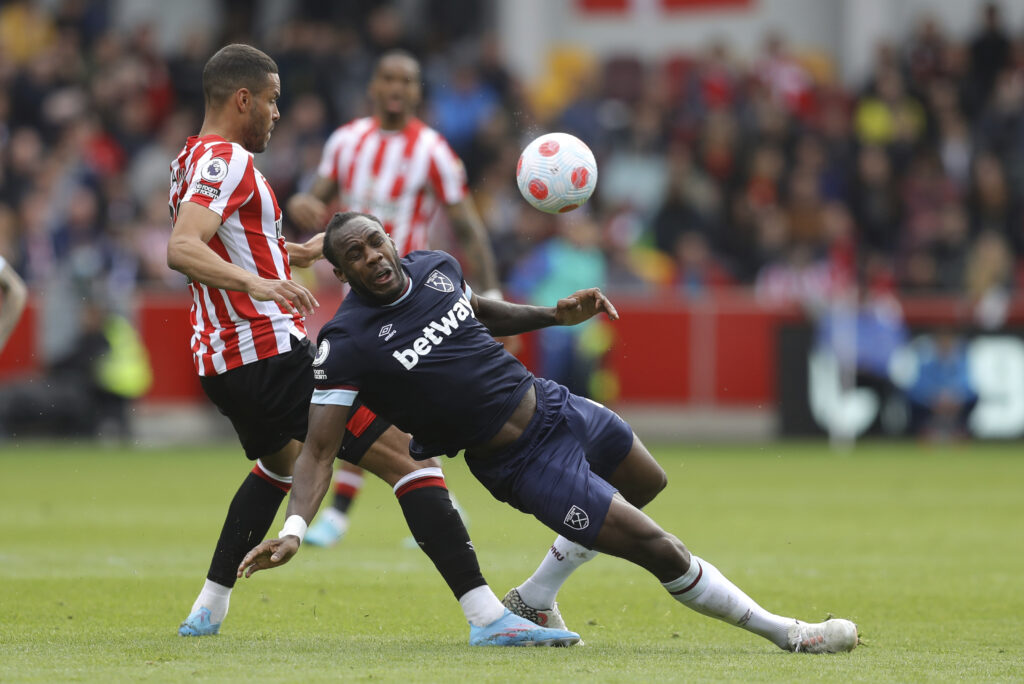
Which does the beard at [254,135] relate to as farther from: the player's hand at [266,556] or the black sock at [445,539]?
the player's hand at [266,556]

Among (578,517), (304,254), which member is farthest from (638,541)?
(304,254)

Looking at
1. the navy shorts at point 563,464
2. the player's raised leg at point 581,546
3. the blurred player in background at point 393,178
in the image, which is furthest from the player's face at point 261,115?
the blurred player in background at point 393,178

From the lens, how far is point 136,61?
2069cm

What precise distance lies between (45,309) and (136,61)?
15.5ft

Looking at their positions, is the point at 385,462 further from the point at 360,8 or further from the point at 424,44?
the point at 360,8

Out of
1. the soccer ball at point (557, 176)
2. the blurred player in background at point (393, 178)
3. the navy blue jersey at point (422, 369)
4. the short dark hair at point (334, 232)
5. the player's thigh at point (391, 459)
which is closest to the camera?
the navy blue jersey at point (422, 369)

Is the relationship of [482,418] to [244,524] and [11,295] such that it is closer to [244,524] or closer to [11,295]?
[244,524]

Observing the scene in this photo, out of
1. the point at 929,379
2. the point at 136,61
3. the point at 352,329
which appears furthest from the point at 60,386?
the point at 352,329

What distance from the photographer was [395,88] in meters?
9.55

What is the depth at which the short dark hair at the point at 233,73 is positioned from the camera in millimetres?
6461

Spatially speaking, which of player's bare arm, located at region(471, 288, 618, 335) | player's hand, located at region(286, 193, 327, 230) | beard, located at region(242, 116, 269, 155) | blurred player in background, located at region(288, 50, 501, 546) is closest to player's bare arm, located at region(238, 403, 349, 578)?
player's bare arm, located at region(471, 288, 618, 335)

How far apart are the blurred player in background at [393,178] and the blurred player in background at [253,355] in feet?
9.69

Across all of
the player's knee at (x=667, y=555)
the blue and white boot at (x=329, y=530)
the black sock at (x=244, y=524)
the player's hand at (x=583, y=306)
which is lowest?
the blue and white boot at (x=329, y=530)

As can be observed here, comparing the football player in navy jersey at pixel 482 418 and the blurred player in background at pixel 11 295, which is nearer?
the football player in navy jersey at pixel 482 418
